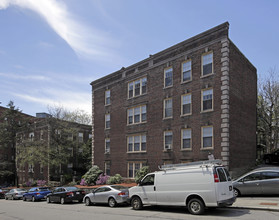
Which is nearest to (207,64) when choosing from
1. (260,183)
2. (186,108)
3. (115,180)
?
(186,108)

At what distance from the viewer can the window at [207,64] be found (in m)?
22.4

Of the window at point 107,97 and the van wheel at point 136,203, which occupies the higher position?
the window at point 107,97

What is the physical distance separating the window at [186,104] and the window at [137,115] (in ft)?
16.6

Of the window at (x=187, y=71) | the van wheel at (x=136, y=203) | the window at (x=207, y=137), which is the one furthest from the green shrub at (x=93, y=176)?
the van wheel at (x=136, y=203)

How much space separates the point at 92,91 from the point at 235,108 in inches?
777

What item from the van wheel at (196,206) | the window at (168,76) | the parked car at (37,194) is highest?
the window at (168,76)

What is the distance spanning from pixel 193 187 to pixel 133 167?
16.9 m

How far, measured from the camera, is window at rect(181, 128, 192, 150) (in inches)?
915

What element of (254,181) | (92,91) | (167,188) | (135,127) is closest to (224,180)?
(167,188)

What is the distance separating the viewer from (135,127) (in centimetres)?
2867

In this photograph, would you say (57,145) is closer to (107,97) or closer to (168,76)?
(107,97)

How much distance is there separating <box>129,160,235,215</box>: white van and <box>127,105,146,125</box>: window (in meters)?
14.5

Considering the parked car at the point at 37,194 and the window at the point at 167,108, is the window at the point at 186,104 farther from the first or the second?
the parked car at the point at 37,194

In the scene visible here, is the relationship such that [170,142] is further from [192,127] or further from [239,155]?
[239,155]
